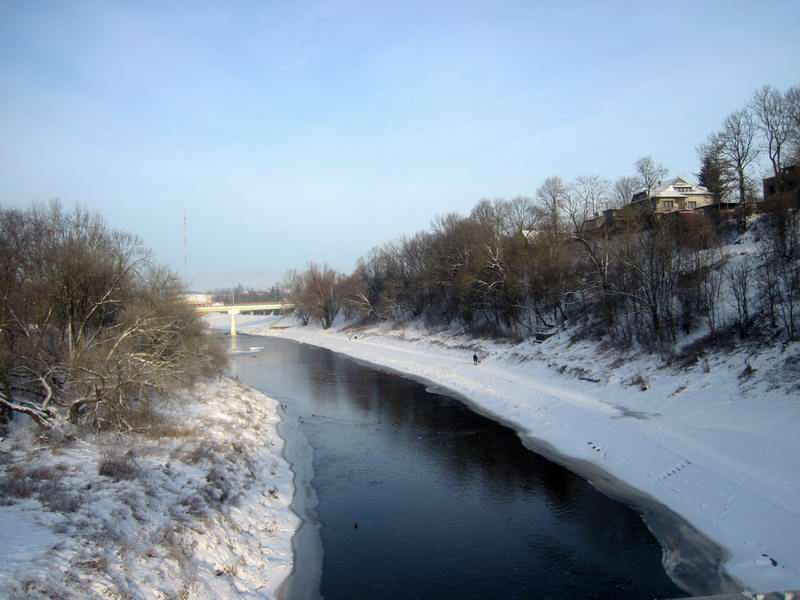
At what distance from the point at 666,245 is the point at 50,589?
30125mm

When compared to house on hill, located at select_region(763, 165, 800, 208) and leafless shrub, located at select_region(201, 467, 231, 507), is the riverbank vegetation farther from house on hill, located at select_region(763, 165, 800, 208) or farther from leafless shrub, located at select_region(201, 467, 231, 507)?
house on hill, located at select_region(763, 165, 800, 208)

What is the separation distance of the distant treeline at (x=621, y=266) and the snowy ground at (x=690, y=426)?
8.90 ft

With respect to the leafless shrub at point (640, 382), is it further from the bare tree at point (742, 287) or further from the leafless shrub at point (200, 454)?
the leafless shrub at point (200, 454)

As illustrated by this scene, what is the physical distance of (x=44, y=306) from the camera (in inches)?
809

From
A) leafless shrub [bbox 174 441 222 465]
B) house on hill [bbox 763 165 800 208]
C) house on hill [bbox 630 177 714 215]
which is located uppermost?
house on hill [bbox 630 177 714 215]

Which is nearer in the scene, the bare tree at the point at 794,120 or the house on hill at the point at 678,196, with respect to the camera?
the bare tree at the point at 794,120

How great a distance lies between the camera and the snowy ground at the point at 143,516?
8.67 metres

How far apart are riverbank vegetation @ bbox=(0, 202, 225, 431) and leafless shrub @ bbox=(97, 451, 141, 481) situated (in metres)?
3.41

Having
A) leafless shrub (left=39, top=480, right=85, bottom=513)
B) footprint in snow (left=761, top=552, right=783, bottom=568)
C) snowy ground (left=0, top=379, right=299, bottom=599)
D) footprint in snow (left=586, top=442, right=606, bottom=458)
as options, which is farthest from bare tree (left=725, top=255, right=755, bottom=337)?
leafless shrub (left=39, top=480, right=85, bottom=513)

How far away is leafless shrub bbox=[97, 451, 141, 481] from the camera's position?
43.3 ft

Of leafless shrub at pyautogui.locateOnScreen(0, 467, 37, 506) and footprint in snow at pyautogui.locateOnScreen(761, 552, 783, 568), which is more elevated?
leafless shrub at pyautogui.locateOnScreen(0, 467, 37, 506)

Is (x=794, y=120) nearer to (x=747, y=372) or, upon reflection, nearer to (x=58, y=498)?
(x=747, y=372)

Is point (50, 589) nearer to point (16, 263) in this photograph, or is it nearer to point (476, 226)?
point (16, 263)

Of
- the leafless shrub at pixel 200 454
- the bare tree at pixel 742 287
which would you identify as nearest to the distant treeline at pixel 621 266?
the bare tree at pixel 742 287
